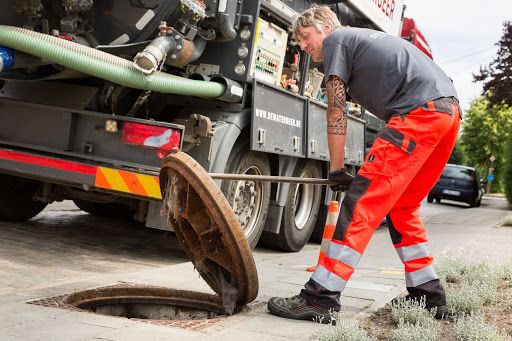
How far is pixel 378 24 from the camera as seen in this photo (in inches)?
346

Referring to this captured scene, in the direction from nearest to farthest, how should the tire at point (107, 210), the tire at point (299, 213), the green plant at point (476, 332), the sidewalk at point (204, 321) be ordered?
1. the green plant at point (476, 332)
2. the sidewalk at point (204, 321)
3. the tire at point (299, 213)
4. the tire at point (107, 210)

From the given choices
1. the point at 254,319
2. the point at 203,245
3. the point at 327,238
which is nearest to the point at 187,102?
the point at 327,238

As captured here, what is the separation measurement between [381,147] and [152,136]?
229 centimetres

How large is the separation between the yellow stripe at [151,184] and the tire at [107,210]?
3.02 meters

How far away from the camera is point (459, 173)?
26.1 metres

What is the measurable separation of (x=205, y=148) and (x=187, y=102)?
707 mm

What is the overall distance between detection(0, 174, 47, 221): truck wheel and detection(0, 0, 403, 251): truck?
21 mm

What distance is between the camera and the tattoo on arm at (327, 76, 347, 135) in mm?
3789

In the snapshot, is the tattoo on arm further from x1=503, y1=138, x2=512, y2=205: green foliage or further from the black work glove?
x1=503, y1=138, x2=512, y2=205: green foliage

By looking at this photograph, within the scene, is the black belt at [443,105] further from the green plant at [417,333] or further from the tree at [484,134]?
the tree at [484,134]

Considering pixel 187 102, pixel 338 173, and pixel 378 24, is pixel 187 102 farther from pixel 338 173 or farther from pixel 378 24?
pixel 378 24

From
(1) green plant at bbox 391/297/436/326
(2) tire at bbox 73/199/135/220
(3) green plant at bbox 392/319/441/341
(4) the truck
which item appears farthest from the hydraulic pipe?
(2) tire at bbox 73/199/135/220

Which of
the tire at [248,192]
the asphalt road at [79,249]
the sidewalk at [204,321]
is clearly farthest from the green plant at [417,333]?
the tire at [248,192]

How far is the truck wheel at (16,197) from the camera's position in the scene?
685cm
